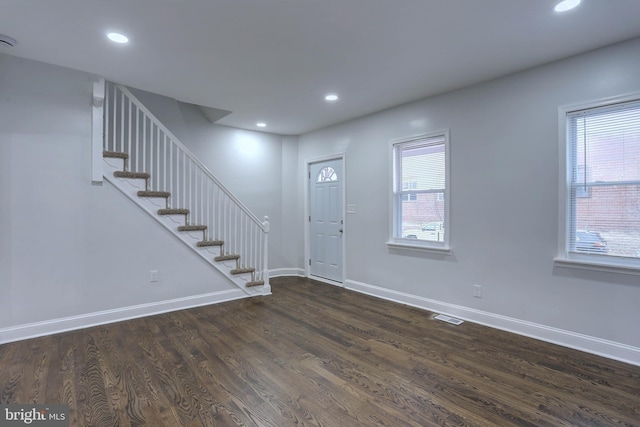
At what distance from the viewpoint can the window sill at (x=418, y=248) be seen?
3.82 m

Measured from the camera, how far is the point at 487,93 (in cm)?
346

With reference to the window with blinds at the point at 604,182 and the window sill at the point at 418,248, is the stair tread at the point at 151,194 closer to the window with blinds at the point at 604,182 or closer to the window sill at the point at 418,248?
the window sill at the point at 418,248

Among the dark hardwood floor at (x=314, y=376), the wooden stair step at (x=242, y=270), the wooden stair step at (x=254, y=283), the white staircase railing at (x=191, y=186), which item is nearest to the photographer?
the dark hardwood floor at (x=314, y=376)

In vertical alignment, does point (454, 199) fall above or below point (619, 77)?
below

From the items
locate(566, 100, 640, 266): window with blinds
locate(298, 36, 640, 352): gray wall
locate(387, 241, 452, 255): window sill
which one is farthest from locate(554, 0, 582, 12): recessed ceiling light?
locate(387, 241, 452, 255): window sill

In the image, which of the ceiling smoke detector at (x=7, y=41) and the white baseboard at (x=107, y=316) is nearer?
the ceiling smoke detector at (x=7, y=41)

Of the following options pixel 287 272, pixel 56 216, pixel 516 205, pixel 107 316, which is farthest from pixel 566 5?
pixel 287 272

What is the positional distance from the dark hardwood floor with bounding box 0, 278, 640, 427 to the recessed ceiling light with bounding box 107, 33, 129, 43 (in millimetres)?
2648

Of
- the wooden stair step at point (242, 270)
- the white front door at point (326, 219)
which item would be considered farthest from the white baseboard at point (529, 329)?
the wooden stair step at point (242, 270)

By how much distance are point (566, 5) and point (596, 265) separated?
209 cm

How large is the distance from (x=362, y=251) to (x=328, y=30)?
3136 millimetres

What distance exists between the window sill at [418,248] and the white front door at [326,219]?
3.44 ft

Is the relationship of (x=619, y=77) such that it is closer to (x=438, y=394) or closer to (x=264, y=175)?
(x=438, y=394)

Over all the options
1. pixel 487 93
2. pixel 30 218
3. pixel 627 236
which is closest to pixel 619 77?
pixel 487 93
